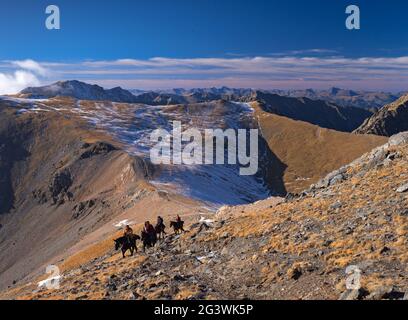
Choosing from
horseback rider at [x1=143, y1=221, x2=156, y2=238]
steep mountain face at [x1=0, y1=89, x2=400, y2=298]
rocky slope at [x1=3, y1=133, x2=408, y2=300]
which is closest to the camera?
rocky slope at [x1=3, y1=133, x2=408, y2=300]

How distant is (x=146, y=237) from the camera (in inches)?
1435

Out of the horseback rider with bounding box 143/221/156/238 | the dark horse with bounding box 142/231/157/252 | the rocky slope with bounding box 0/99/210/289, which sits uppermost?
the horseback rider with bounding box 143/221/156/238

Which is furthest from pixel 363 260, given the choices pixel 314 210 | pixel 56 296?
pixel 56 296

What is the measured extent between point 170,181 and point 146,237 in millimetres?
74843

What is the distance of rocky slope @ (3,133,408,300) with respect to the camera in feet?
68.5

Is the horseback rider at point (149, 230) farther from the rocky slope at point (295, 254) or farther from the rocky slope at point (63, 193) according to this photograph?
the rocky slope at point (63, 193)

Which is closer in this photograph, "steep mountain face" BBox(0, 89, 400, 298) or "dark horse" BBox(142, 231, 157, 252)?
"dark horse" BBox(142, 231, 157, 252)

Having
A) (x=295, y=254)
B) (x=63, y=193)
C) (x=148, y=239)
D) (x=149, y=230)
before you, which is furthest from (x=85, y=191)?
(x=295, y=254)

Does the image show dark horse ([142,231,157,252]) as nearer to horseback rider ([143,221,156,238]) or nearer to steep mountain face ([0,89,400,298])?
horseback rider ([143,221,156,238])

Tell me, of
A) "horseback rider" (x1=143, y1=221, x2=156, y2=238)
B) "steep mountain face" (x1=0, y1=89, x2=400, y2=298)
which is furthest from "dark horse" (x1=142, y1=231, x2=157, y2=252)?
"steep mountain face" (x1=0, y1=89, x2=400, y2=298)

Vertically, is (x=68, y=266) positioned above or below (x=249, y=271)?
below

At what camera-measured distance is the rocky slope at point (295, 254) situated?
2088 cm

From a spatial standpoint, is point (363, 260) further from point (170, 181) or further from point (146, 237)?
point (170, 181)

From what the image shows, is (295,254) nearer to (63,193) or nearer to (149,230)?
(149,230)
